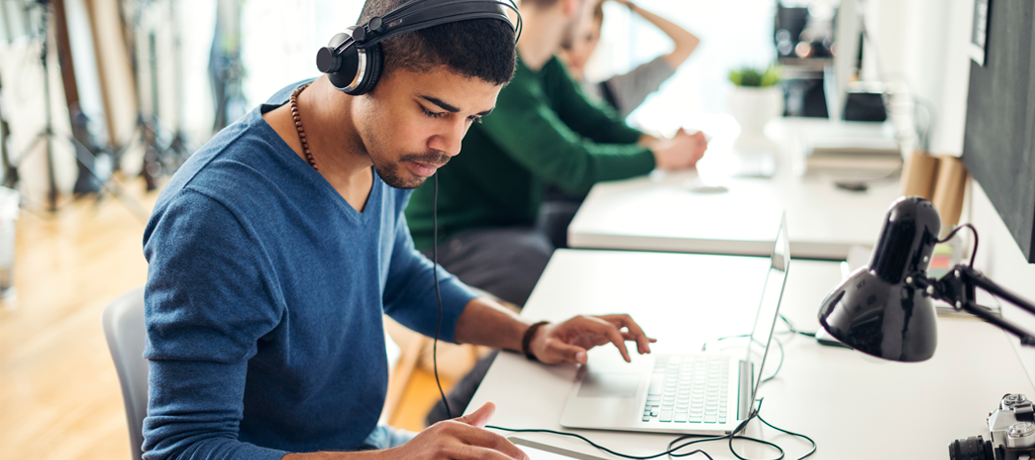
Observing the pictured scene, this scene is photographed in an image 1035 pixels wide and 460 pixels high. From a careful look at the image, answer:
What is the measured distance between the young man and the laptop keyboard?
6 cm

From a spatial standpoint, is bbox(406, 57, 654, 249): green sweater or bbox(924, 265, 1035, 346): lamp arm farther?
bbox(406, 57, 654, 249): green sweater

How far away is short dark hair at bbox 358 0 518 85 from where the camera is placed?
0.83 meters

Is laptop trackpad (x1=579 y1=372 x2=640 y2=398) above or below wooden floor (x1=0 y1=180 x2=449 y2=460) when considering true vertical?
above

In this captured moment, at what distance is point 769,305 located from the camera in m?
0.95

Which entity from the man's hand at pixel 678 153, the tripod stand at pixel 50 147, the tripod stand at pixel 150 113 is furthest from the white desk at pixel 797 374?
the tripod stand at pixel 150 113

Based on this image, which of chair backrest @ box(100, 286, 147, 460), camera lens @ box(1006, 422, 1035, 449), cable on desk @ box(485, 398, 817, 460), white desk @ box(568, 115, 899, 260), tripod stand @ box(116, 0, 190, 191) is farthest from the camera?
tripod stand @ box(116, 0, 190, 191)

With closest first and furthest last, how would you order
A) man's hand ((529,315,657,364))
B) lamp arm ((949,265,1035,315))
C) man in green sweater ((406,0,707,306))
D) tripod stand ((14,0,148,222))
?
lamp arm ((949,265,1035,315)) → man's hand ((529,315,657,364)) → man in green sweater ((406,0,707,306)) → tripod stand ((14,0,148,222))

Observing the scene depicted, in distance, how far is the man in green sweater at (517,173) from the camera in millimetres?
1881

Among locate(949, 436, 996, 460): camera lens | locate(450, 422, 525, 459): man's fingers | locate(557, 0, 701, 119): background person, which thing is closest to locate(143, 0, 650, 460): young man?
locate(450, 422, 525, 459): man's fingers

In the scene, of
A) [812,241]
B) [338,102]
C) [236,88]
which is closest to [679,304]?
[812,241]

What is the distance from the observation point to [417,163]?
36.6 inches

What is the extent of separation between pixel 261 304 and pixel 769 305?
602 millimetres

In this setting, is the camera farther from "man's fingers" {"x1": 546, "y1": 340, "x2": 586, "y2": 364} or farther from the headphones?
the headphones

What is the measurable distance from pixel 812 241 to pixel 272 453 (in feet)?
3.65
